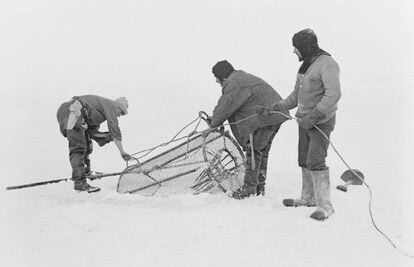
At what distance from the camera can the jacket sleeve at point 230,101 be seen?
16.9 feet

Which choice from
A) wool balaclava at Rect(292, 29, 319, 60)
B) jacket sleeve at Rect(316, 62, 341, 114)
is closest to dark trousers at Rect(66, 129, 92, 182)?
wool balaclava at Rect(292, 29, 319, 60)

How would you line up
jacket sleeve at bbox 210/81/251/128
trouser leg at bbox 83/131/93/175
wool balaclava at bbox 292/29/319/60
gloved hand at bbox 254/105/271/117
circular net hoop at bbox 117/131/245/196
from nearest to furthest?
wool balaclava at bbox 292/29/319/60
gloved hand at bbox 254/105/271/117
jacket sleeve at bbox 210/81/251/128
circular net hoop at bbox 117/131/245/196
trouser leg at bbox 83/131/93/175

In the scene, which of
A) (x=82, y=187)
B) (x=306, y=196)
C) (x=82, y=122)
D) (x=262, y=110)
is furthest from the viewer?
(x=82, y=122)

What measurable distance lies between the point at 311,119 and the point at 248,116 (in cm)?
107

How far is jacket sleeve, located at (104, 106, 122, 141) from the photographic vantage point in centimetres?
556

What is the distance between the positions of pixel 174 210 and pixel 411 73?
14.4 m

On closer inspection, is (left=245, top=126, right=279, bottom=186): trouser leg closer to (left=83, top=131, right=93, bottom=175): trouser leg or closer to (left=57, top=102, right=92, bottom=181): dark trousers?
(left=57, top=102, right=92, bottom=181): dark trousers

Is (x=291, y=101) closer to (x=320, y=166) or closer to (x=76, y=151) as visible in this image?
(x=320, y=166)

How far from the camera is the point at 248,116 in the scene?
5.22m

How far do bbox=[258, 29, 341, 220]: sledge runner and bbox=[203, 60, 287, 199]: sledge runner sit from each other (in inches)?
27.7

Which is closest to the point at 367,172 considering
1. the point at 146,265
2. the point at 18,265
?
the point at 146,265

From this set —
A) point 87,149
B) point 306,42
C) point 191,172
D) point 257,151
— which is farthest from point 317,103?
point 87,149

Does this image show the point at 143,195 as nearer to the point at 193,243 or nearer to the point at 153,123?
the point at 193,243

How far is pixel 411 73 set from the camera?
16938 mm
